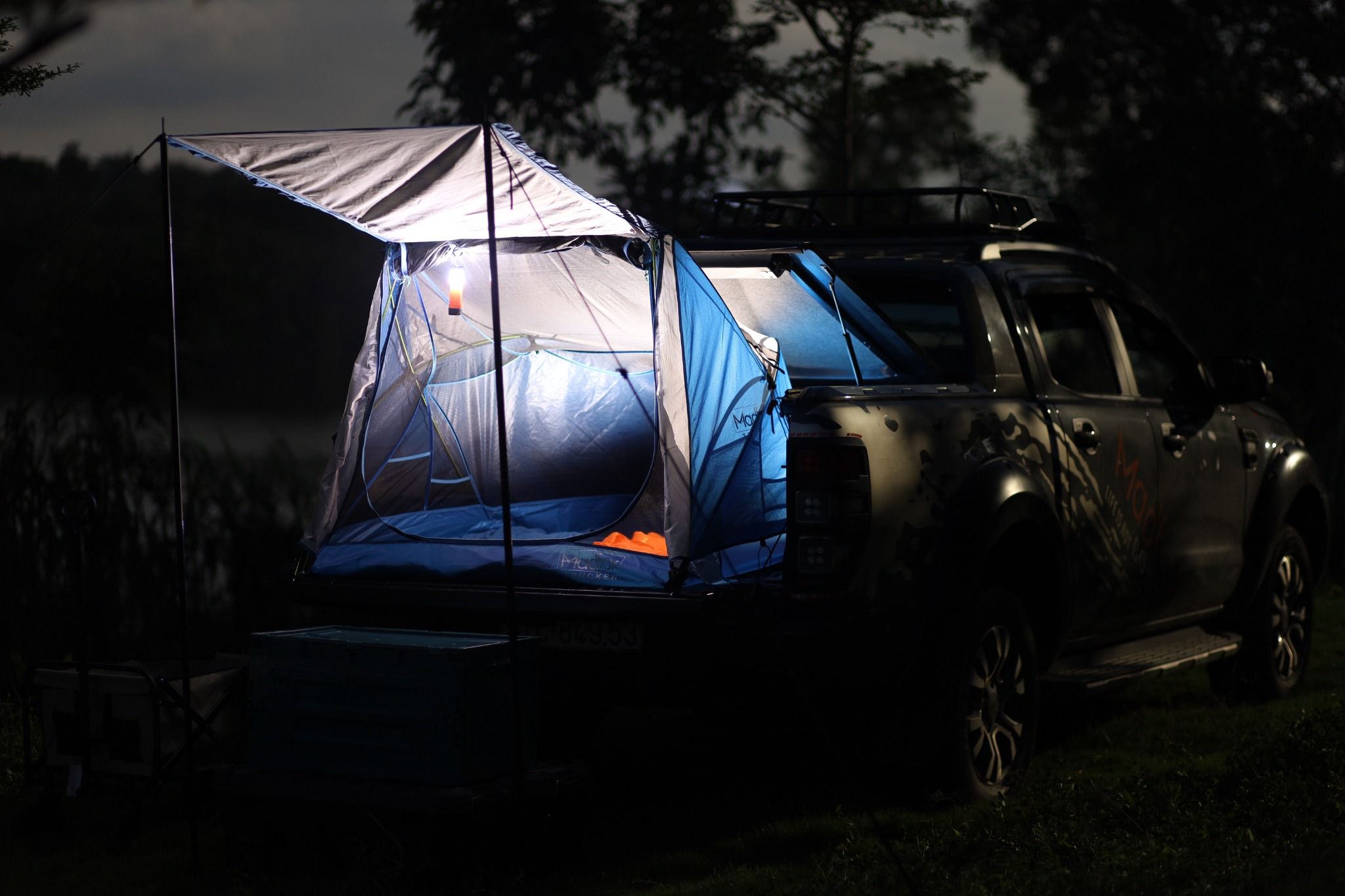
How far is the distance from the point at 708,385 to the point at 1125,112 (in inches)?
826

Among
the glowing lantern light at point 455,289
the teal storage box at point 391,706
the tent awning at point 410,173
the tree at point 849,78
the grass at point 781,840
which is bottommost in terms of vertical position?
the grass at point 781,840

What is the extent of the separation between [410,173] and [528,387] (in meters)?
1.41

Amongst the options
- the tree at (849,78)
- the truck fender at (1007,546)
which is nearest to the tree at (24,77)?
the truck fender at (1007,546)

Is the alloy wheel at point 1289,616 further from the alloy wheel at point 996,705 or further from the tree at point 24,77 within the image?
the tree at point 24,77

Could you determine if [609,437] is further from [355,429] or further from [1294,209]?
[1294,209]

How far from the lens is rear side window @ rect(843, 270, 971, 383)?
227 inches

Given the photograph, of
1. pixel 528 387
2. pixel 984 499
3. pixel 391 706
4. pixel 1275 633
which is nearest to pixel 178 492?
pixel 391 706

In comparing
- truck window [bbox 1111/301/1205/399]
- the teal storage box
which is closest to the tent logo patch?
the teal storage box

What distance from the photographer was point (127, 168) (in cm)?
475

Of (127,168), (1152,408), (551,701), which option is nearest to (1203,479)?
(1152,408)

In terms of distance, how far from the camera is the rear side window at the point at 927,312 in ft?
18.9

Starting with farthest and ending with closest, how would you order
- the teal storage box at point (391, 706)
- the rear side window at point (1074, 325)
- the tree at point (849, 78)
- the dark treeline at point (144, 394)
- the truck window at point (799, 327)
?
1. the tree at point (849, 78)
2. the dark treeline at point (144, 394)
3. the rear side window at point (1074, 325)
4. the truck window at point (799, 327)
5. the teal storage box at point (391, 706)

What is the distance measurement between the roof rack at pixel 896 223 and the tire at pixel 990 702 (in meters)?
1.67

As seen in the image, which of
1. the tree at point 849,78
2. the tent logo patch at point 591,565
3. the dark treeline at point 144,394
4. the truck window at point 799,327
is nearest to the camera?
the tent logo patch at point 591,565
